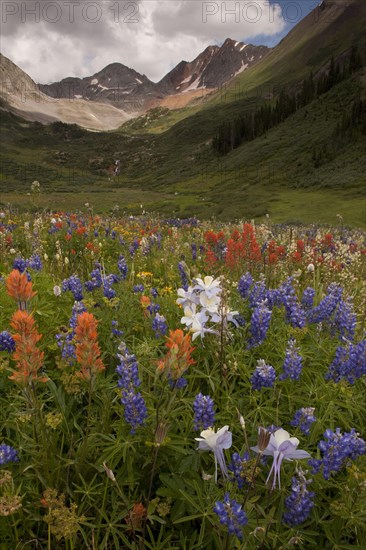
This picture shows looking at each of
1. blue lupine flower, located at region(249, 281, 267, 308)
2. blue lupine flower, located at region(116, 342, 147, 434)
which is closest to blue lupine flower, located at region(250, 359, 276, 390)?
blue lupine flower, located at region(116, 342, 147, 434)

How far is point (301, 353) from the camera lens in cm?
293

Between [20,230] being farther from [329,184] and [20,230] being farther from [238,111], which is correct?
[238,111]

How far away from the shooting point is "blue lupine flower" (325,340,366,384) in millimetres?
2498

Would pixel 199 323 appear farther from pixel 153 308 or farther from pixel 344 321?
pixel 344 321

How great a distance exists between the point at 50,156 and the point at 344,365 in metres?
160

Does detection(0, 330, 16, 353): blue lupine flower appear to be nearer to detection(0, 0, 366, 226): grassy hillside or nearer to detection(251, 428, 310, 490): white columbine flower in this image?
detection(251, 428, 310, 490): white columbine flower

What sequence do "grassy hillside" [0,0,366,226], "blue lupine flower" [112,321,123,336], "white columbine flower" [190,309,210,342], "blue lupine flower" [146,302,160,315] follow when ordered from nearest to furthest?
"white columbine flower" [190,309,210,342]
"blue lupine flower" [112,321,123,336]
"blue lupine flower" [146,302,160,315]
"grassy hillside" [0,0,366,226]

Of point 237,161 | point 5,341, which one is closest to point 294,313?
point 5,341

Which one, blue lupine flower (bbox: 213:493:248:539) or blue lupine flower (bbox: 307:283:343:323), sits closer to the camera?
blue lupine flower (bbox: 213:493:248:539)

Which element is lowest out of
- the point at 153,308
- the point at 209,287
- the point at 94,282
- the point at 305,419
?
the point at 305,419

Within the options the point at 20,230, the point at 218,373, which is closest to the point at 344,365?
the point at 218,373

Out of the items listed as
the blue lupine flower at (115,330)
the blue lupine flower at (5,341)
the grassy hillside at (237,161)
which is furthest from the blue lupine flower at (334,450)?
the grassy hillside at (237,161)

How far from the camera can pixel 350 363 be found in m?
2.50

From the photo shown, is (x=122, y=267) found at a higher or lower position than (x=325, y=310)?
higher
